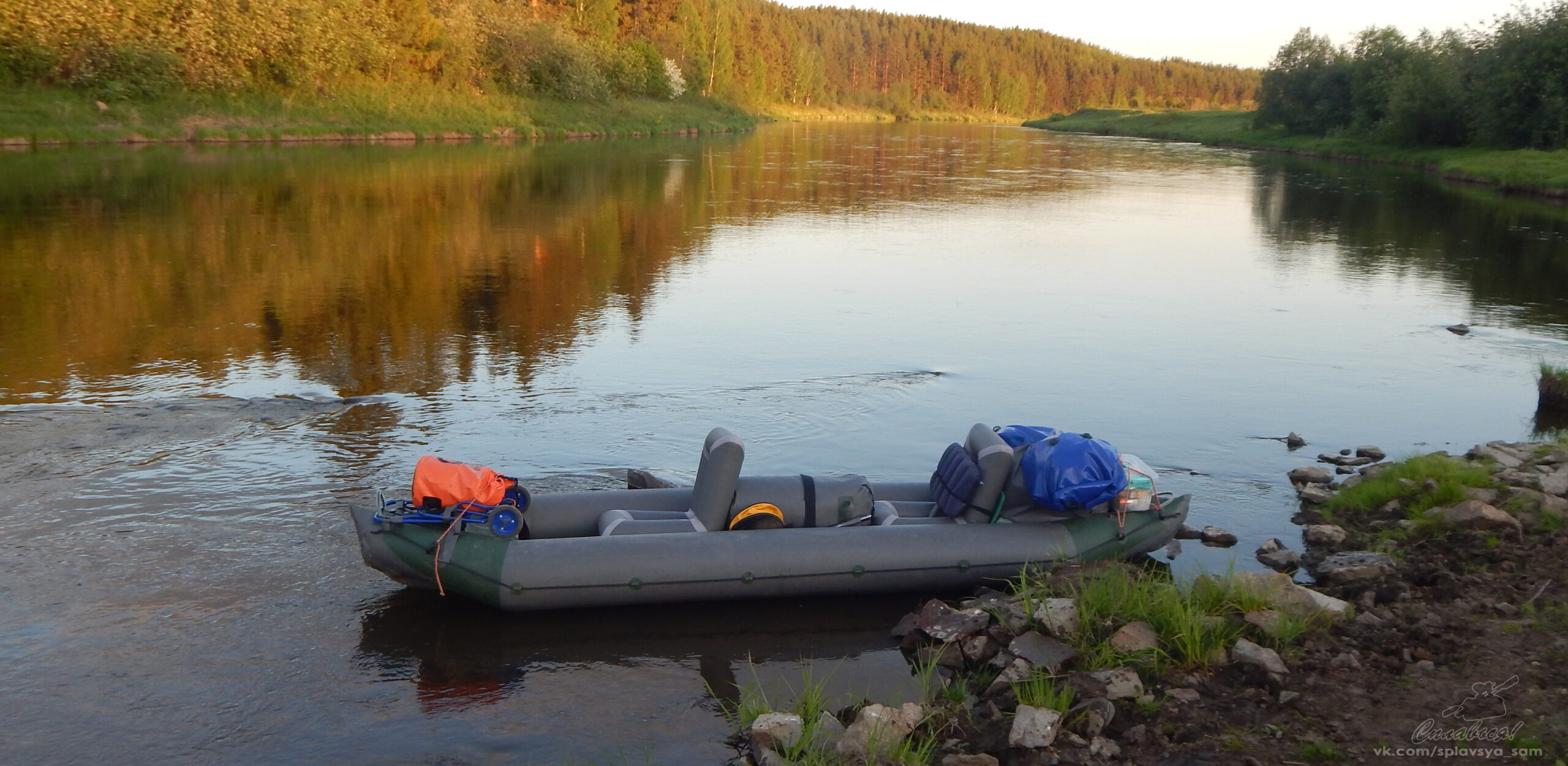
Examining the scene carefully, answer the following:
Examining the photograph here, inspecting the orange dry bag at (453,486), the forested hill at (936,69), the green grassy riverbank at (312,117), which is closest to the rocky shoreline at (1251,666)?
the orange dry bag at (453,486)

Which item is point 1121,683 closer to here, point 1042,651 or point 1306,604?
point 1042,651

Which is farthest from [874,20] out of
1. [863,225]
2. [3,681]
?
[3,681]

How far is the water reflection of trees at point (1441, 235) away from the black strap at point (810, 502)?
42.9 ft

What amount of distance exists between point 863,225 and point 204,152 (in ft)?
72.7

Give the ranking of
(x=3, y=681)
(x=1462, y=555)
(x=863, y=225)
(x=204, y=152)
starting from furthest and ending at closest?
1. (x=204, y=152)
2. (x=863, y=225)
3. (x=1462, y=555)
4. (x=3, y=681)

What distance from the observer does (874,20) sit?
165375 millimetres

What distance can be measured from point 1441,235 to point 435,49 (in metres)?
40.0

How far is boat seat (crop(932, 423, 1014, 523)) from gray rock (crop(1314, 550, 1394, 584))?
1.97m

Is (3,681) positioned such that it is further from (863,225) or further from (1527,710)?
(863,225)

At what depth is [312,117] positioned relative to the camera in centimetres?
4344

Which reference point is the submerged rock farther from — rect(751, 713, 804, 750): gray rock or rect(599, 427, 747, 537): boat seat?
rect(751, 713, 804, 750): gray rock

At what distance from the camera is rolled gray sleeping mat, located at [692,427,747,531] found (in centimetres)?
691

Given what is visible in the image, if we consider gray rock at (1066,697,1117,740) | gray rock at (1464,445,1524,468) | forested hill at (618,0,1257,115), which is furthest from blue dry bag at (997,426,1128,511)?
forested hill at (618,0,1257,115)

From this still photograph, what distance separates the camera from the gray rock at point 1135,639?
19.3ft
